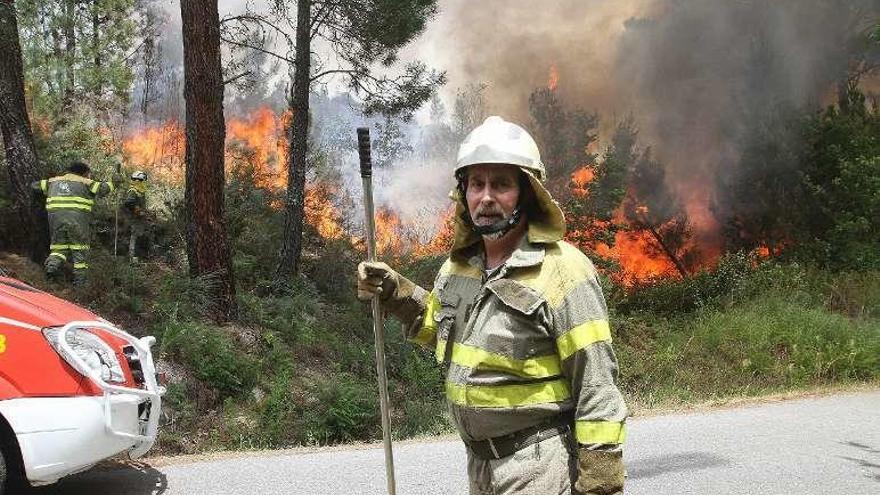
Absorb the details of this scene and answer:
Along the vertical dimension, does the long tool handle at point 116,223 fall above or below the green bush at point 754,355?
above

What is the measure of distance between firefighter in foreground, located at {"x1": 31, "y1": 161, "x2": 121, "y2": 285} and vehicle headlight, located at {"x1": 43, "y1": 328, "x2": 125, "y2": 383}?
5974mm

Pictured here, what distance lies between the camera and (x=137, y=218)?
11.5m

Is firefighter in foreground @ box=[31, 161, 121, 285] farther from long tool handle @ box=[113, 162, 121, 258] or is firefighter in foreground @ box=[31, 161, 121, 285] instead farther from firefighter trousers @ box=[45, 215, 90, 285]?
long tool handle @ box=[113, 162, 121, 258]

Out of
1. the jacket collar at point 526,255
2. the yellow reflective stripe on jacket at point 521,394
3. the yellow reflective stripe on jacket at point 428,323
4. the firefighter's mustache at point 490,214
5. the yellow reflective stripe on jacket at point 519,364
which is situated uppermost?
the firefighter's mustache at point 490,214

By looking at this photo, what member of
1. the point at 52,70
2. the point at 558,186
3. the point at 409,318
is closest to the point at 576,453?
the point at 409,318

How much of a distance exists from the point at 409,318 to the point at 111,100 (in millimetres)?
17753

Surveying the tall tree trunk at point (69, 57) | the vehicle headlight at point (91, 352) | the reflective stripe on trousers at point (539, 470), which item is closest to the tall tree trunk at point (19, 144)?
the tall tree trunk at point (69, 57)

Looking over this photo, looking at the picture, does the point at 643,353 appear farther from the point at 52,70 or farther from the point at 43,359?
the point at 52,70

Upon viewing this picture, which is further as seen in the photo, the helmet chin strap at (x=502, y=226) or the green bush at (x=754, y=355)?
the green bush at (x=754, y=355)

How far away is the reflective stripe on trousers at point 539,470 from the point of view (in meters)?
2.04

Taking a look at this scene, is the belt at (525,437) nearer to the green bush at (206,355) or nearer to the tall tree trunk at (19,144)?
the green bush at (206,355)

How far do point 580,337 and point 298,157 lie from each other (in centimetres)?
1210

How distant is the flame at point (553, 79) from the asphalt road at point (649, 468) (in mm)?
18026

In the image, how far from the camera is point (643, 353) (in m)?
13.6
